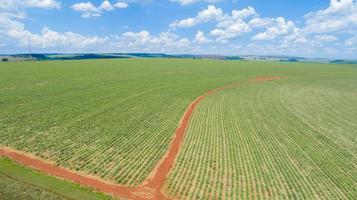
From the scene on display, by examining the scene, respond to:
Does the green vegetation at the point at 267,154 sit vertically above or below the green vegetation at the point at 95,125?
below

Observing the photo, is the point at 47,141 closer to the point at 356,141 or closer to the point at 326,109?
the point at 356,141

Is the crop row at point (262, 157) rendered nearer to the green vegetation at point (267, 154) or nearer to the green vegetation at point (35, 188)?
the green vegetation at point (267, 154)

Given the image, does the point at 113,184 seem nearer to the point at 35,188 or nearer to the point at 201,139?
the point at 35,188

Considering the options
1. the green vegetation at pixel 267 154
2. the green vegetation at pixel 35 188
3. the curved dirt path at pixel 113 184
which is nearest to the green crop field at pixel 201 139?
the green vegetation at pixel 267 154

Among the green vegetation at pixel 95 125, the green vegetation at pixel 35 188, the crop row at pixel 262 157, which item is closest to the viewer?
the green vegetation at pixel 35 188

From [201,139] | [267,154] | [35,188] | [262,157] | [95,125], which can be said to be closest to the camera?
[35,188]

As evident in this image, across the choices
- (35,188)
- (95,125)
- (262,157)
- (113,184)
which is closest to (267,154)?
(262,157)

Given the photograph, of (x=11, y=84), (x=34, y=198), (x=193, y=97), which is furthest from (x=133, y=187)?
(x=11, y=84)
